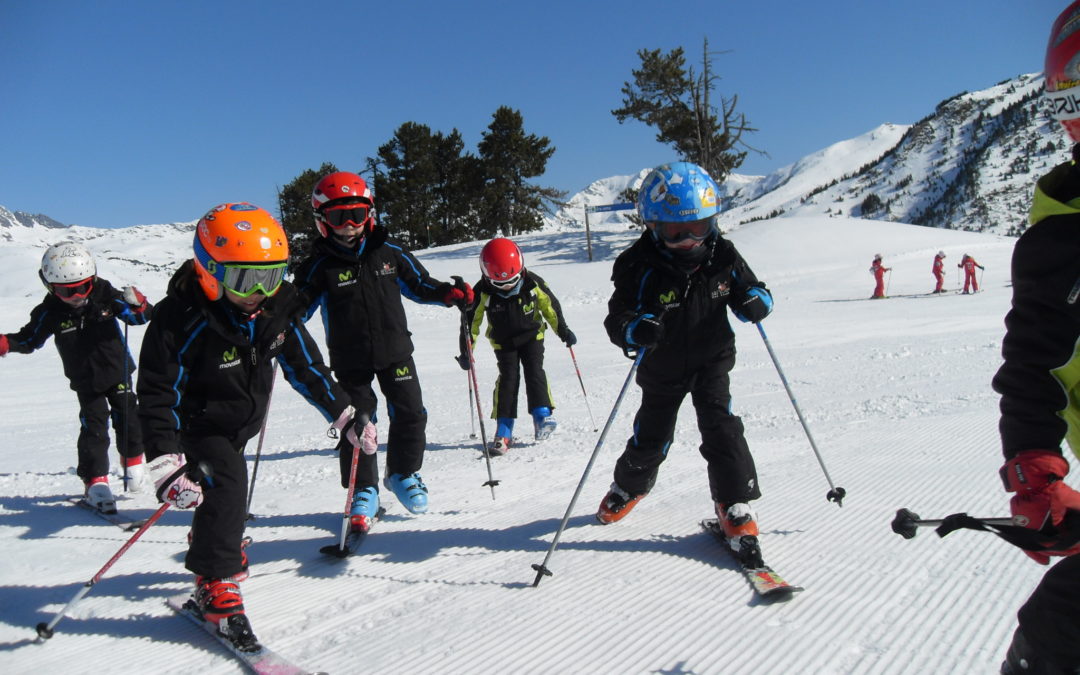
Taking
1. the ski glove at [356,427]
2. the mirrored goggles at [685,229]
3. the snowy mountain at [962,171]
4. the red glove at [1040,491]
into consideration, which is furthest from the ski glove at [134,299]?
the snowy mountain at [962,171]

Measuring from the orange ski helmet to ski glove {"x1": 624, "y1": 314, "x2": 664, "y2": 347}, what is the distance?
6.19 ft

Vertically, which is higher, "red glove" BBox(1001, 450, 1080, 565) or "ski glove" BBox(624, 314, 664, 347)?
"ski glove" BBox(624, 314, 664, 347)

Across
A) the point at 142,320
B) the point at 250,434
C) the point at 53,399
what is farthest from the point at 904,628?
the point at 53,399

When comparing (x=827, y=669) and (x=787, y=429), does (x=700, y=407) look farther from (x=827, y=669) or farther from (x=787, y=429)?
(x=787, y=429)

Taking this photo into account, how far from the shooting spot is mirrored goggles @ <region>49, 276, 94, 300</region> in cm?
571

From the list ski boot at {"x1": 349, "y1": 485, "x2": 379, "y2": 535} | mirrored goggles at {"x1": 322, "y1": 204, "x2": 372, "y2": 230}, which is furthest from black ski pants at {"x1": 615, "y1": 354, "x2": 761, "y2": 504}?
mirrored goggles at {"x1": 322, "y1": 204, "x2": 372, "y2": 230}

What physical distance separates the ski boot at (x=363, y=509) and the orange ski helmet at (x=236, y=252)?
1794mm

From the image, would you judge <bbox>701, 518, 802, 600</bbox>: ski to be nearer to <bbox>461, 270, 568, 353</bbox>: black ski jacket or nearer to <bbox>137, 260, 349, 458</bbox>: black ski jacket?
<bbox>137, 260, 349, 458</bbox>: black ski jacket

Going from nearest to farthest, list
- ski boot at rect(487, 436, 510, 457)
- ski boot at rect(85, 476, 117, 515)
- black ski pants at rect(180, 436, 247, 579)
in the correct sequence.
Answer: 1. black ski pants at rect(180, 436, 247, 579)
2. ski boot at rect(85, 476, 117, 515)
3. ski boot at rect(487, 436, 510, 457)

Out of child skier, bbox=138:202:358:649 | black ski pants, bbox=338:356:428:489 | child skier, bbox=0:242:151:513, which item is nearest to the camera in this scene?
child skier, bbox=138:202:358:649

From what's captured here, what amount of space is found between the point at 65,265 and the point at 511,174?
129 feet

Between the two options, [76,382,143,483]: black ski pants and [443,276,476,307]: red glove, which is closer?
[443,276,476,307]: red glove

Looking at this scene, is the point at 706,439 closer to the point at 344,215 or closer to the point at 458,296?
the point at 458,296

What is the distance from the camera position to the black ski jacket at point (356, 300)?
4.71m
